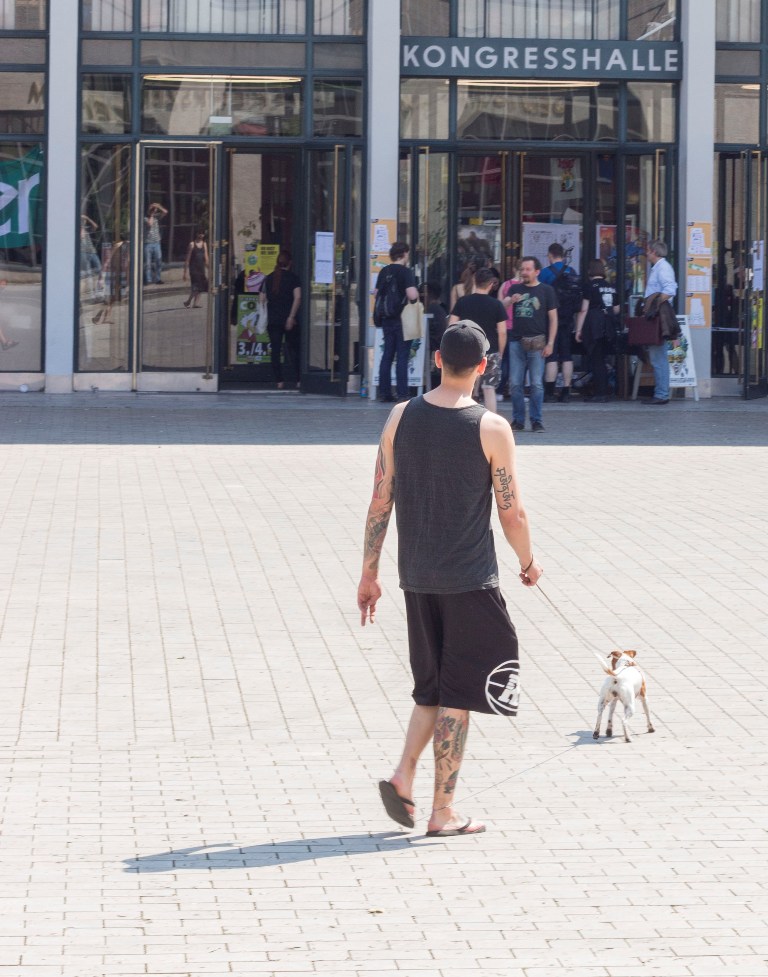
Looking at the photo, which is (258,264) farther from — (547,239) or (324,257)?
(547,239)

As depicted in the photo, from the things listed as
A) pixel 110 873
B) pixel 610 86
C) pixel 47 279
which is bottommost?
pixel 110 873

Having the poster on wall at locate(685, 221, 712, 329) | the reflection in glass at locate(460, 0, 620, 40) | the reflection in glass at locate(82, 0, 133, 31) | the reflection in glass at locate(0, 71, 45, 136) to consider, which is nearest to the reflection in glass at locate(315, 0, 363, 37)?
the reflection in glass at locate(460, 0, 620, 40)

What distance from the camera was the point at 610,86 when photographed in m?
20.8

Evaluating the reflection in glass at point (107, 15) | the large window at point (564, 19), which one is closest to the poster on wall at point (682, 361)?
the large window at point (564, 19)

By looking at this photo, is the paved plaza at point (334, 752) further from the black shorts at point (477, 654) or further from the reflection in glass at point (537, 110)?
the reflection in glass at point (537, 110)

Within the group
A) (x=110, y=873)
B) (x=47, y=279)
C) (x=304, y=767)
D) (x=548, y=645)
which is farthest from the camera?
(x=47, y=279)

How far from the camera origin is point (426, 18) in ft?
67.2

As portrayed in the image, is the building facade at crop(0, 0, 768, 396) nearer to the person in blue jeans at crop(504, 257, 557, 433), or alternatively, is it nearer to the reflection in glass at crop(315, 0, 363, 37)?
the reflection in glass at crop(315, 0, 363, 37)

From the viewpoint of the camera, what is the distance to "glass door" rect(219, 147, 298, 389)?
20531mm

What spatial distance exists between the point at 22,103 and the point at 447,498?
51.8 ft

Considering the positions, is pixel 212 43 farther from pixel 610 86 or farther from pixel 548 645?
pixel 548 645

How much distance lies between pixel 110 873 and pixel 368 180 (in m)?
15.6

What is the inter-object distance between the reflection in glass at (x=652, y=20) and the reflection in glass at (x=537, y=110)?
720 millimetres

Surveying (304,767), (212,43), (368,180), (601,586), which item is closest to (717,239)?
(368,180)
